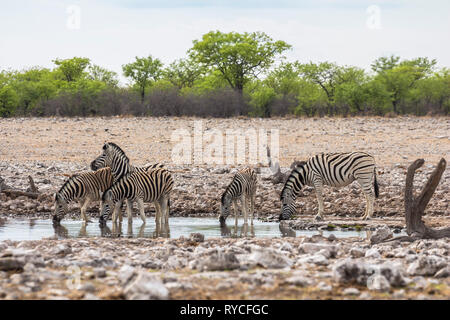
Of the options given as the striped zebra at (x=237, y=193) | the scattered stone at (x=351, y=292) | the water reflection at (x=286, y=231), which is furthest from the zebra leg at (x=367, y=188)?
the scattered stone at (x=351, y=292)

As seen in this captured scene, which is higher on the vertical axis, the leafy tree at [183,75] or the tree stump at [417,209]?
the leafy tree at [183,75]

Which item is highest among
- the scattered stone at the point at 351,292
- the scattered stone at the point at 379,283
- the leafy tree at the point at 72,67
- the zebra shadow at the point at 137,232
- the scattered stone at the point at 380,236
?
the leafy tree at the point at 72,67

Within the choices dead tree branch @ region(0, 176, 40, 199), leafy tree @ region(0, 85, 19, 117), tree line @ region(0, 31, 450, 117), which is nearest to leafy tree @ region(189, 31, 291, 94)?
tree line @ region(0, 31, 450, 117)

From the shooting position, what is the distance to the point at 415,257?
7.12m

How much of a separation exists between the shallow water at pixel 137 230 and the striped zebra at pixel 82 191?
11.1 inches

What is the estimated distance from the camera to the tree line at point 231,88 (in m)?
39.6

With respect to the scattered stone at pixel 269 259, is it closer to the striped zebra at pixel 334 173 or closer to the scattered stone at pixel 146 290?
the scattered stone at pixel 146 290

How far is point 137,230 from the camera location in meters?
12.4

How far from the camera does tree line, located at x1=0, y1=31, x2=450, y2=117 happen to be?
39.6 m

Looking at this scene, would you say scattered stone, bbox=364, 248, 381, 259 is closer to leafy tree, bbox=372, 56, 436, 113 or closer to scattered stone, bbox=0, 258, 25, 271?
scattered stone, bbox=0, 258, 25, 271

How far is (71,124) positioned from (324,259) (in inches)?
1002

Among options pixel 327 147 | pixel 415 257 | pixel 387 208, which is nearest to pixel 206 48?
pixel 327 147

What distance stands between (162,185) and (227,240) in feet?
13.1

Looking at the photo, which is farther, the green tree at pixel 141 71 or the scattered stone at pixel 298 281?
the green tree at pixel 141 71
